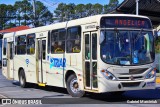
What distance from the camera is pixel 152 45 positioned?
1256cm

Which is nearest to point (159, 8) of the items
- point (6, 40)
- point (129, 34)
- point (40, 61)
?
point (6, 40)

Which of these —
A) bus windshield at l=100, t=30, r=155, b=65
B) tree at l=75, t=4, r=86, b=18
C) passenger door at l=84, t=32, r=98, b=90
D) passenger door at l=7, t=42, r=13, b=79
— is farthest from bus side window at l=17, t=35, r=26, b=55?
tree at l=75, t=4, r=86, b=18

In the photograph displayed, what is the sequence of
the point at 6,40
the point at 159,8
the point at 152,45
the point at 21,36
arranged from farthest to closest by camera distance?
the point at 159,8
the point at 6,40
the point at 21,36
the point at 152,45

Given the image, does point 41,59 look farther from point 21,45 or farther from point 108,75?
point 108,75

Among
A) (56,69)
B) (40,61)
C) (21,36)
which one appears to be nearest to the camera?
(56,69)

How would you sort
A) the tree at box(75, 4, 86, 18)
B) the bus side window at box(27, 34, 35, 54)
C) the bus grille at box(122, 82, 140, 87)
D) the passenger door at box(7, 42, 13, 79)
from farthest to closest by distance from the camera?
1. the tree at box(75, 4, 86, 18)
2. the passenger door at box(7, 42, 13, 79)
3. the bus side window at box(27, 34, 35, 54)
4. the bus grille at box(122, 82, 140, 87)

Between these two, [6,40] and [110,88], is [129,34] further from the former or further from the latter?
[6,40]

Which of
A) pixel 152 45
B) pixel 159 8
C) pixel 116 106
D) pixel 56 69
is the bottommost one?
pixel 116 106

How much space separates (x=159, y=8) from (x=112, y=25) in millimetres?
19757

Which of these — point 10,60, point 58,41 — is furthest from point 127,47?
point 10,60

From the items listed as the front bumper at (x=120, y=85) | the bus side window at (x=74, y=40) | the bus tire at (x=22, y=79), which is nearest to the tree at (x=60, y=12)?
the bus tire at (x=22, y=79)

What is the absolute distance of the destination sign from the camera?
12125 millimetres

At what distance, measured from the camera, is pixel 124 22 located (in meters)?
12.4

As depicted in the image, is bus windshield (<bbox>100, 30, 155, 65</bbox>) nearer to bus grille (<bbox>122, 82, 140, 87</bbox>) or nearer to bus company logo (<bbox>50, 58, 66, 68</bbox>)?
bus grille (<bbox>122, 82, 140, 87</bbox>)
